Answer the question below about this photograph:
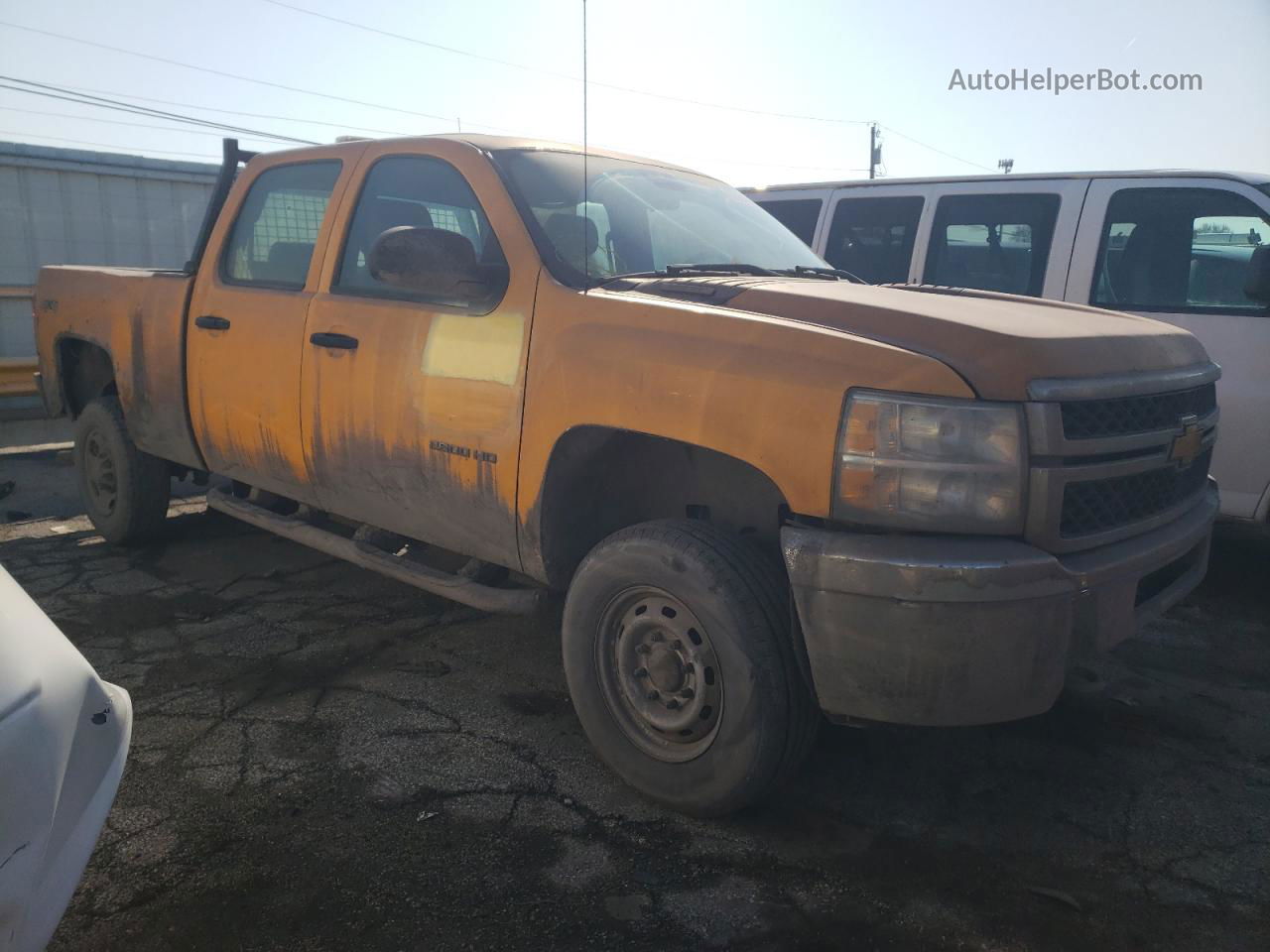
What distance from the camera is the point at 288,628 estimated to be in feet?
13.9

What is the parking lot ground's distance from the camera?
2320 mm

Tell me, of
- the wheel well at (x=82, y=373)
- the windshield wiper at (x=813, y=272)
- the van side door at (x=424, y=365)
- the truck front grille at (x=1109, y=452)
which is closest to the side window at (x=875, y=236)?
the windshield wiper at (x=813, y=272)

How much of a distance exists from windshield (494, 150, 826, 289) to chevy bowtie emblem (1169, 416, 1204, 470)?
147 centimetres

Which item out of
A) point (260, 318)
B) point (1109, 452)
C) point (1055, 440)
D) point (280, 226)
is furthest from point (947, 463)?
point (280, 226)

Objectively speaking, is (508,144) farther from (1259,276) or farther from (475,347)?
(1259,276)

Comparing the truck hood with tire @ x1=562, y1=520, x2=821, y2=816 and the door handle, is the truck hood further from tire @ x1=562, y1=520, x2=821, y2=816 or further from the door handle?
the door handle

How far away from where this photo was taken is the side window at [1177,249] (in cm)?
479

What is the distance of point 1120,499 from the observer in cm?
265

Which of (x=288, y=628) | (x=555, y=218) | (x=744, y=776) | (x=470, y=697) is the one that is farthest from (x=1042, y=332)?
(x=288, y=628)

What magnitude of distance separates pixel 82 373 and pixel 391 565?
3.13 m

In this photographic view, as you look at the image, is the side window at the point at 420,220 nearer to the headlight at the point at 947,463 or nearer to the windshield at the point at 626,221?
the windshield at the point at 626,221

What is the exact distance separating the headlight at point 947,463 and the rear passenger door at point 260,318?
246 cm

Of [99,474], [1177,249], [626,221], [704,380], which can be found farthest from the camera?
[99,474]

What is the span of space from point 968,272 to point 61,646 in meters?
4.97
